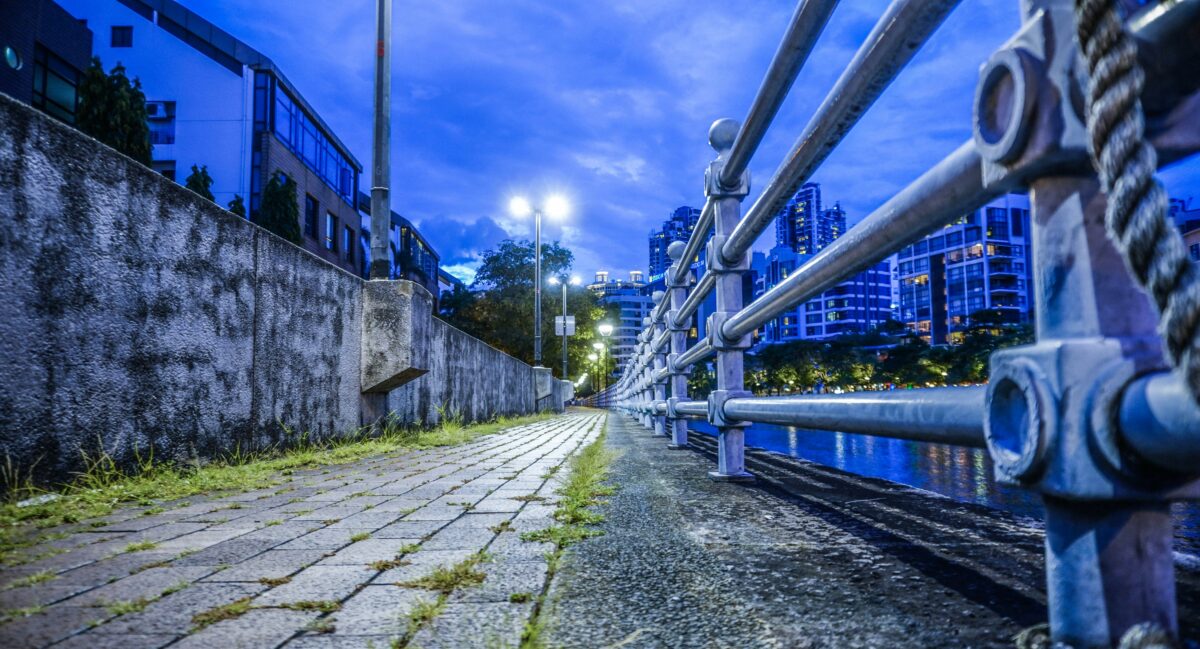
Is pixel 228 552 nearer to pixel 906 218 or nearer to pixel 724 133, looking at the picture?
pixel 906 218

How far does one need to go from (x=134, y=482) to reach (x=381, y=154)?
194 inches

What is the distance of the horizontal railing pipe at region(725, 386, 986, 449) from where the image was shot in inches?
38.4

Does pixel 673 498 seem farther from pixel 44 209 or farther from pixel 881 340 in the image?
pixel 881 340

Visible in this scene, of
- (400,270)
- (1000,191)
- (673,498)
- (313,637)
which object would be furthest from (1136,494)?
(400,270)

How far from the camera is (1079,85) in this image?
0.75 m

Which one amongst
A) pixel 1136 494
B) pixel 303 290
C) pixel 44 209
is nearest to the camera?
pixel 1136 494

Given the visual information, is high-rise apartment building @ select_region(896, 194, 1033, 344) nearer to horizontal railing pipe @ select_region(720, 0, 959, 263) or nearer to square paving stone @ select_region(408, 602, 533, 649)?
horizontal railing pipe @ select_region(720, 0, 959, 263)

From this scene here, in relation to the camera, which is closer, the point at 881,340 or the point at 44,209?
the point at 44,209

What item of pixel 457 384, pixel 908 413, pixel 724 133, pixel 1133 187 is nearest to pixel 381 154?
pixel 457 384

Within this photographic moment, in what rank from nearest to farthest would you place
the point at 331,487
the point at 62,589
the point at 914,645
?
the point at 914,645, the point at 62,589, the point at 331,487

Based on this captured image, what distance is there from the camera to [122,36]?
936 inches

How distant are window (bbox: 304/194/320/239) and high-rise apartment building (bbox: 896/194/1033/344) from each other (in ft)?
237

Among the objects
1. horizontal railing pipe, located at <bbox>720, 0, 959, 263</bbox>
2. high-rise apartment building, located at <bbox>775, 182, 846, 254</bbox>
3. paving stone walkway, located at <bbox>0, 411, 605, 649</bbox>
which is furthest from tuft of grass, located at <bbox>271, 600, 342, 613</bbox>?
high-rise apartment building, located at <bbox>775, 182, 846, 254</bbox>

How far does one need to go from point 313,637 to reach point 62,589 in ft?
2.79
